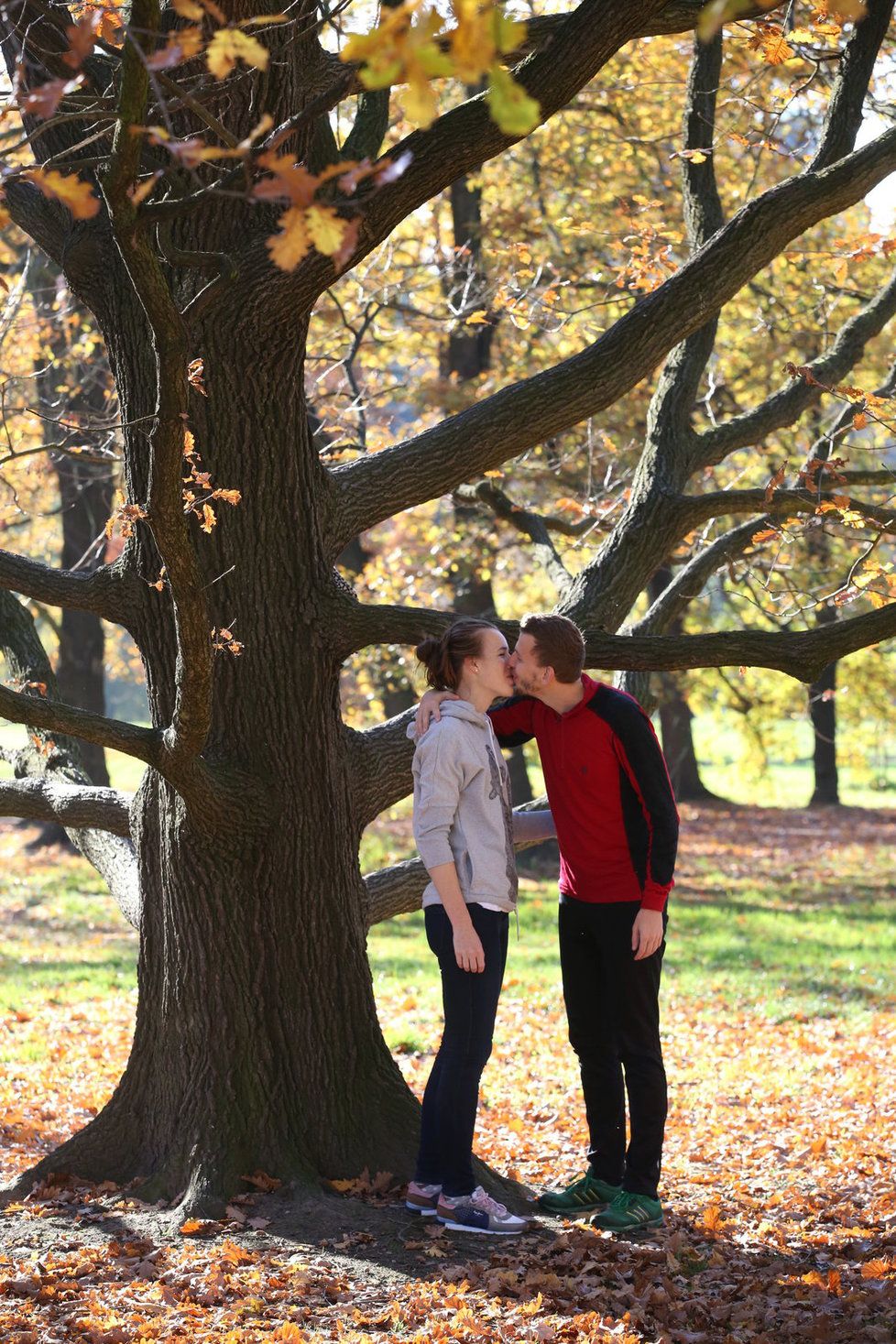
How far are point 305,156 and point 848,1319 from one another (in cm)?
422

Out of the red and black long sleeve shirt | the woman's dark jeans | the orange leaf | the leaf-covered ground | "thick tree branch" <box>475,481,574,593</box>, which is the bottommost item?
the leaf-covered ground

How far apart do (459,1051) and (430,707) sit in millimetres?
1139

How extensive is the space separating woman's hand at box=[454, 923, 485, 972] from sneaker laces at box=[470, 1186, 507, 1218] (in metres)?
0.81

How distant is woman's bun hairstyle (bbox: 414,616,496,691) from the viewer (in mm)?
4555

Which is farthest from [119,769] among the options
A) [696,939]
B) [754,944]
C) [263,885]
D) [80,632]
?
[263,885]

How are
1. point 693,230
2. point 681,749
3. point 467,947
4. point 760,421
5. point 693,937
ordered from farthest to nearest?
point 681,749
point 693,937
point 693,230
point 760,421
point 467,947

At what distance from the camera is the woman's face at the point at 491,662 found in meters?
4.55

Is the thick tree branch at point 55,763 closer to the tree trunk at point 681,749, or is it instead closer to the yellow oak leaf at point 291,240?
the yellow oak leaf at point 291,240

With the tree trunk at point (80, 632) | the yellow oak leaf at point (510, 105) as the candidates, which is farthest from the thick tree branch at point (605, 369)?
the tree trunk at point (80, 632)

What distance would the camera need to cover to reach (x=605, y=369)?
16.5 feet

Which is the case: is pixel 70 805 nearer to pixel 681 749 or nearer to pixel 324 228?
pixel 324 228

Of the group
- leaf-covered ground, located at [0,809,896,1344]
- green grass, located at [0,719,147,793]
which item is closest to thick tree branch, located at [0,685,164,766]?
leaf-covered ground, located at [0,809,896,1344]

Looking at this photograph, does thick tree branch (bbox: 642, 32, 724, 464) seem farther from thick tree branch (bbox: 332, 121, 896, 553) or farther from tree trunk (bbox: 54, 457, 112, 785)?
tree trunk (bbox: 54, 457, 112, 785)

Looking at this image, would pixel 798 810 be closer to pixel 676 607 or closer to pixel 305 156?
pixel 676 607
